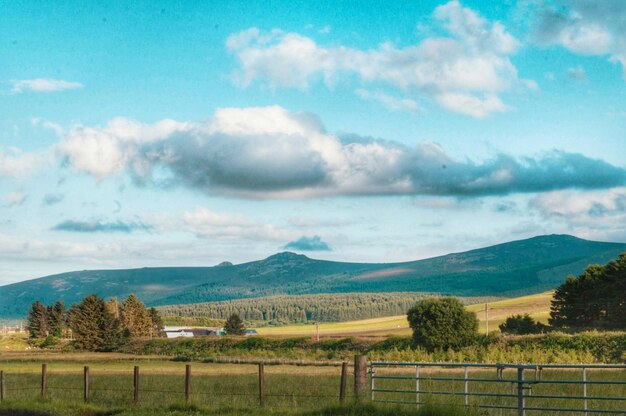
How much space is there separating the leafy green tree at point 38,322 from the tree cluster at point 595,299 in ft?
343

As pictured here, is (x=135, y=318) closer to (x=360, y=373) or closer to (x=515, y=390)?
(x=515, y=390)

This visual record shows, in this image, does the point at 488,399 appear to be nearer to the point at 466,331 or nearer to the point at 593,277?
the point at 466,331

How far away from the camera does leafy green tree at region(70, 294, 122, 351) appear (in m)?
131

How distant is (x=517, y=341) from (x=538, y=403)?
55422mm

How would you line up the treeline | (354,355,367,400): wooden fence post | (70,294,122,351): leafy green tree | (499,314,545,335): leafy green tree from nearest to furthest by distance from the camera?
(354,355,367,400): wooden fence post → (499,314,545,335): leafy green tree → (70,294,122,351): leafy green tree → the treeline

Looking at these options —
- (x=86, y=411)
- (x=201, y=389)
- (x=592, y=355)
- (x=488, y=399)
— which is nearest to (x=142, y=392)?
(x=201, y=389)

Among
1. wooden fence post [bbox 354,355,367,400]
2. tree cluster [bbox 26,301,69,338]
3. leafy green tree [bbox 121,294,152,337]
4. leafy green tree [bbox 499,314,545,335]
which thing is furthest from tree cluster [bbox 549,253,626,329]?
tree cluster [bbox 26,301,69,338]

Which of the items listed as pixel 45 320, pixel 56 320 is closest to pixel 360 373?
pixel 45 320

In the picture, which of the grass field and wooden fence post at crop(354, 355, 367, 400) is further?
wooden fence post at crop(354, 355, 367, 400)

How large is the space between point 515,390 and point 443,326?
58.0m

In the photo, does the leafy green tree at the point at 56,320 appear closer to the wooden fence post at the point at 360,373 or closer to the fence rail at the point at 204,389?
the fence rail at the point at 204,389

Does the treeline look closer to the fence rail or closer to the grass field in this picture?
the fence rail

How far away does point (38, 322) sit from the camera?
6762 inches

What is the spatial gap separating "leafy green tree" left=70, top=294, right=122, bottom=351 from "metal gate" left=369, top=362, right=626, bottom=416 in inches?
3472
